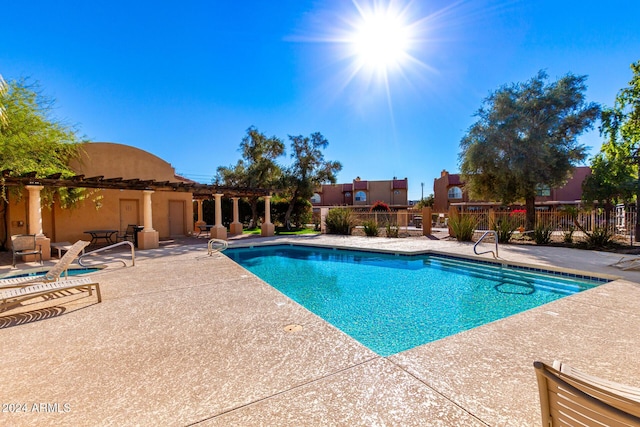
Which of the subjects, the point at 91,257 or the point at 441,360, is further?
the point at 91,257

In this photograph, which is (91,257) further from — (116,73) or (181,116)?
(181,116)

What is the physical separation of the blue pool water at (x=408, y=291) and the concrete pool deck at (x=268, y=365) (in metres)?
0.98

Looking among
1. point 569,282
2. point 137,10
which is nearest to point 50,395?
point 569,282

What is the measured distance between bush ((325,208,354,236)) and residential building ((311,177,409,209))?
2430 centimetres

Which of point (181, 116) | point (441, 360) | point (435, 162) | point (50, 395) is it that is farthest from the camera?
point (435, 162)

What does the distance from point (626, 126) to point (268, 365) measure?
831 inches

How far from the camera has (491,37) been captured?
38.0ft

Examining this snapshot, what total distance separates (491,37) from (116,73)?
16.6 metres

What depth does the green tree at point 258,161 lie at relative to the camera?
70.6 feet

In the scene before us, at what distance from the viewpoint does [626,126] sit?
1473 cm

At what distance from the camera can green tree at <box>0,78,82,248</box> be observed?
10.6 m

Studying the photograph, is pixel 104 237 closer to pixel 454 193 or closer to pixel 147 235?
pixel 147 235

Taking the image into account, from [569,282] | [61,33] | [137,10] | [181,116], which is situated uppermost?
[137,10]

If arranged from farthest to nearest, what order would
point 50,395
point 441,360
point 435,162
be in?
point 435,162 → point 441,360 → point 50,395
